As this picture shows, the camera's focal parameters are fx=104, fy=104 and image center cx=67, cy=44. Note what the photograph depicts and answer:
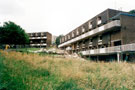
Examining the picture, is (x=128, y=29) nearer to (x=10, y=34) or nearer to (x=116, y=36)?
(x=116, y=36)

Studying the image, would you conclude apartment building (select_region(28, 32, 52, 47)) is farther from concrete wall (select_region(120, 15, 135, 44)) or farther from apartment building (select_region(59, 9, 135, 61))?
concrete wall (select_region(120, 15, 135, 44))

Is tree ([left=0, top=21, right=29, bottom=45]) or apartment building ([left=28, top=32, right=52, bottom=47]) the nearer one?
tree ([left=0, top=21, right=29, bottom=45])

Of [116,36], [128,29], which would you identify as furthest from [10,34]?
[128,29]

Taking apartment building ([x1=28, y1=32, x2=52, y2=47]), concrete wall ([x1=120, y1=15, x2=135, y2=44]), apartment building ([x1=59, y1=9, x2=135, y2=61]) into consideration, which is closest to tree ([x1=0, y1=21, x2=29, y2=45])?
apartment building ([x1=28, y1=32, x2=52, y2=47])

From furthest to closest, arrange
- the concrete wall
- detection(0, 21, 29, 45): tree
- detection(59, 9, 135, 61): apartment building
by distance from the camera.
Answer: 1. detection(0, 21, 29, 45): tree
2. the concrete wall
3. detection(59, 9, 135, 61): apartment building

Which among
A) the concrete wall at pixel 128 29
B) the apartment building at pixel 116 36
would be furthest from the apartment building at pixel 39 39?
the concrete wall at pixel 128 29

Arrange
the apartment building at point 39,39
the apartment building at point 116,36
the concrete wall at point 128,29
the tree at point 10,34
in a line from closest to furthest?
1. the apartment building at point 116,36
2. the concrete wall at point 128,29
3. the tree at point 10,34
4. the apartment building at point 39,39

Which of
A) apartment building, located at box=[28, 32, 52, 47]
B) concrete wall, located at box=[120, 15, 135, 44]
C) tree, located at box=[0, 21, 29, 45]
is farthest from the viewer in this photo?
apartment building, located at box=[28, 32, 52, 47]

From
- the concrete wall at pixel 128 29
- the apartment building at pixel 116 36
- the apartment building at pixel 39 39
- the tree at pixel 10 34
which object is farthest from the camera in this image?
the apartment building at pixel 39 39

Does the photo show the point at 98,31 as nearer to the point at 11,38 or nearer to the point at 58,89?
the point at 58,89

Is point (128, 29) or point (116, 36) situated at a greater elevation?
point (128, 29)

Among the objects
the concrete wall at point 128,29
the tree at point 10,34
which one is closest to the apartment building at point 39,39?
the tree at point 10,34

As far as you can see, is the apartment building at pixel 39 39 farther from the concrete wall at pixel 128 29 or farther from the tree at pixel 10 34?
the concrete wall at pixel 128 29

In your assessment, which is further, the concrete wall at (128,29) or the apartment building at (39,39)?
the apartment building at (39,39)
